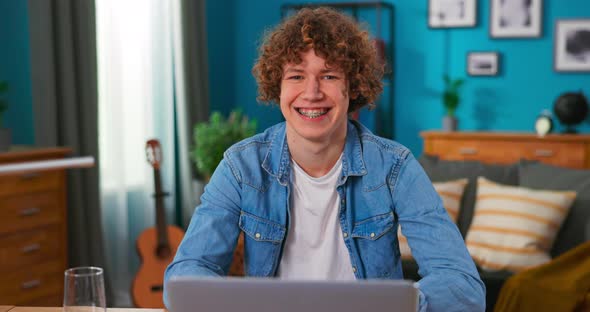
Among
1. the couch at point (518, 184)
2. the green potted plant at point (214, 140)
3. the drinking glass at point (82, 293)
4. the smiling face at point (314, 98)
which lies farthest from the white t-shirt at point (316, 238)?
the green potted plant at point (214, 140)

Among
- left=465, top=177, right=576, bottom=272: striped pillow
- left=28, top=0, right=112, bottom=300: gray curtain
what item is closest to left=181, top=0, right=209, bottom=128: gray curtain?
left=28, top=0, right=112, bottom=300: gray curtain

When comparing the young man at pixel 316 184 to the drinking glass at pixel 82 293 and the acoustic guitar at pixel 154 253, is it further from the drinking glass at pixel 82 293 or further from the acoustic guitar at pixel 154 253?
the acoustic guitar at pixel 154 253

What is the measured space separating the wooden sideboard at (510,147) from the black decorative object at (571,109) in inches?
8.6

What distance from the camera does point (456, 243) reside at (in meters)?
1.59

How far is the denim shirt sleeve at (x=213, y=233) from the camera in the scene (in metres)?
1.62

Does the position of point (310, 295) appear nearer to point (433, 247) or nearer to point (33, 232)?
point (433, 247)

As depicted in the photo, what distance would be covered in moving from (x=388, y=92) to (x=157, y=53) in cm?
182

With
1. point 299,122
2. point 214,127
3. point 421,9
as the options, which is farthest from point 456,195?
point 421,9

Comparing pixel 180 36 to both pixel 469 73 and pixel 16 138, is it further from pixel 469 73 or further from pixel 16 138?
pixel 469 73

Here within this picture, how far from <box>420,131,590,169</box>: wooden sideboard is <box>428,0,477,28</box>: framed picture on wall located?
893 mm

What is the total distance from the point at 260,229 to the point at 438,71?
4363 millimetres

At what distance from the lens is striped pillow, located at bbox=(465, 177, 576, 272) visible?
346cm

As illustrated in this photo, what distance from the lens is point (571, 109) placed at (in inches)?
209

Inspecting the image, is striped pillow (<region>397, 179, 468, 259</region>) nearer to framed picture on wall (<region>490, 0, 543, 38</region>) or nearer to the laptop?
framed picture on wall (<region>490, 0, 543, 38</region>)
